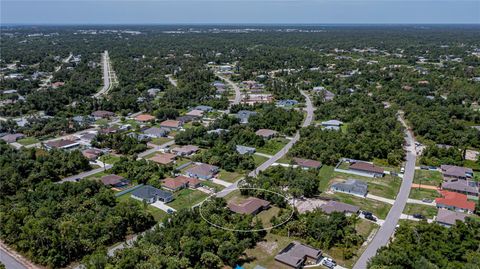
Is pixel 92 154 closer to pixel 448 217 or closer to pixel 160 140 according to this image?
pixel 160 140

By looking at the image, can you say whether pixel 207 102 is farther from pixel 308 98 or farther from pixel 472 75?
pixel 472 75

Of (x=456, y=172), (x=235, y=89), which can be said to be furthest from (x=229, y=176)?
A: (x=235, y=89)

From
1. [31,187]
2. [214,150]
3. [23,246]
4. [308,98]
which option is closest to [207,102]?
[308,98]

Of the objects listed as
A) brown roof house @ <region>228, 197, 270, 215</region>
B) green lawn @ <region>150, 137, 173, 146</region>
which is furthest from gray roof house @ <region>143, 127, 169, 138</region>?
brown roof house @ <region>228, 197, 270, 215</region>

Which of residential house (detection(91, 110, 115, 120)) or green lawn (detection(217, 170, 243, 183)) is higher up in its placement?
residential house (detection(91, 110, 115, 120))

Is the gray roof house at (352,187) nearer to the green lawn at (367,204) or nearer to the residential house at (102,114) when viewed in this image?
the green lawn at (367,204)

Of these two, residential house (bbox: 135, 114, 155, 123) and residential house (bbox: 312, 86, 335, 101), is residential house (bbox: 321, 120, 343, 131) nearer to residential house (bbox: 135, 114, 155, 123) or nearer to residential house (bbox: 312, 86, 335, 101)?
residential house (bbox: 312, 86, 335, 101)
